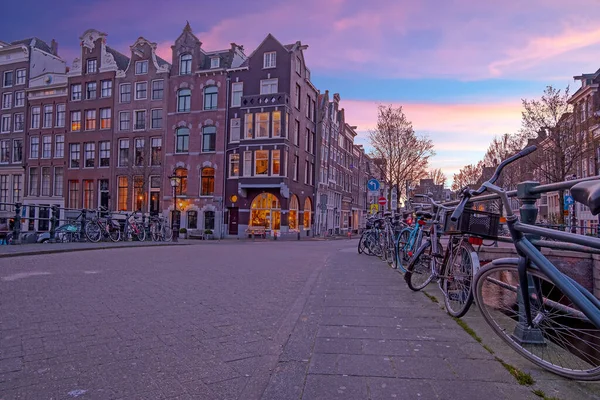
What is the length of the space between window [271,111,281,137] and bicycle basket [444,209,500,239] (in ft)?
104

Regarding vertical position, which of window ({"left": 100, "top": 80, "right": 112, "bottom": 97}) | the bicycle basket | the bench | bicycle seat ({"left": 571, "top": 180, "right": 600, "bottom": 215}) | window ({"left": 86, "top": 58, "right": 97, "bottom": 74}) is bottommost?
the bench

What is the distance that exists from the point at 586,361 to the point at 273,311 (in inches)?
129

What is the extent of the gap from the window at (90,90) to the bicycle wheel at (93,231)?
3061 cm

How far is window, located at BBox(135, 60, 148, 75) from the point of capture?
4066 cm

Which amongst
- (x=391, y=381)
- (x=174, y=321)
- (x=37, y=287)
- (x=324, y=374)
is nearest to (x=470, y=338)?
(x=391, y=381)

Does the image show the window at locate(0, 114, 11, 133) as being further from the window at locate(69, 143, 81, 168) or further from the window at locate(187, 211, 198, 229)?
the window at locate(187, 211, 198, 229)

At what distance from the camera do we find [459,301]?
454cm

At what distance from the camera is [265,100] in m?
35.3

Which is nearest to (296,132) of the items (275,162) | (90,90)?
(275,162)

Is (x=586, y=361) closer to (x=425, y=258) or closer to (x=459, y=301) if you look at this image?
(x=459, y=301)

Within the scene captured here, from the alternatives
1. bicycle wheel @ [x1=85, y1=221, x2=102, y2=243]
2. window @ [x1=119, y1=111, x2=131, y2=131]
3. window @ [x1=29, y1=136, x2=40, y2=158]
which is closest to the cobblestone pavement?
bicycle wheel @ [x1=85, y1=221, x2=102, y2=243]

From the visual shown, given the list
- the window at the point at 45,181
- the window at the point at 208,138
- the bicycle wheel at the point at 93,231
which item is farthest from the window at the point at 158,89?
the bicycle wheel at the point at 93,231

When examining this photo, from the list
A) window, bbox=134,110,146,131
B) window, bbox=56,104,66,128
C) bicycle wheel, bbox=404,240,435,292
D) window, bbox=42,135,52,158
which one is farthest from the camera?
window, bbox=42,135,52,158

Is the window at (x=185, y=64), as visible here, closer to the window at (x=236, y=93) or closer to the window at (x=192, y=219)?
the window at (x=236, y=93)
